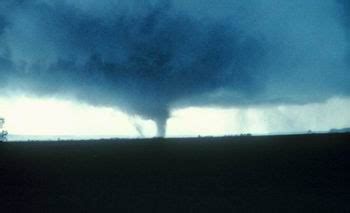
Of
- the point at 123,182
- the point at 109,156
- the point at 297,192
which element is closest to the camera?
the point at 297,192

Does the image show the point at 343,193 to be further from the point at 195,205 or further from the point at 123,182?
the point at 123,182

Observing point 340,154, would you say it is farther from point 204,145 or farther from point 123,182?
point 123,182

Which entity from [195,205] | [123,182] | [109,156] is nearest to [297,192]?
[195,205]

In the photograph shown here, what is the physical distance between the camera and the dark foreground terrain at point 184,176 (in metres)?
16.8

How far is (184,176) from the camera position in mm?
19828

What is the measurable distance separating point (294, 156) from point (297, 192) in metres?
3.99

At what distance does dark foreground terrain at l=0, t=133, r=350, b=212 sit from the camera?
1678 cm

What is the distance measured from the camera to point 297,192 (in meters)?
17.6

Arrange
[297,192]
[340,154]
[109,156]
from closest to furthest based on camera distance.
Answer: [297,192], [340,154], [109,156]

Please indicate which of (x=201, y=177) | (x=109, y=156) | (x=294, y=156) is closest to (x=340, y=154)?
(x=294, y=156)

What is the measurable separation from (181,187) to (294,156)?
223 inches

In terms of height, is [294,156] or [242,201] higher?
[294,156]

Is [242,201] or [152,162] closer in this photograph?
[242,201]

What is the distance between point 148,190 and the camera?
60.1ft
